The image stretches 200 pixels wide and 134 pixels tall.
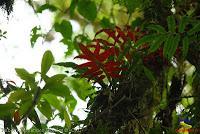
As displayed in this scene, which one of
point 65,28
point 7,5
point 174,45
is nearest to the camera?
point 174,45

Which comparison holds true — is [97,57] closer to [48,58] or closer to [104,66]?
[104,66]

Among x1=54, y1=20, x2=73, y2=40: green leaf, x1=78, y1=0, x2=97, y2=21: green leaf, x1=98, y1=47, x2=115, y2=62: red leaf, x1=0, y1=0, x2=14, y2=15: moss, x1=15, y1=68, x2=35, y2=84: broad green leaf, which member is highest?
x1=78, y1=0, x2=97, y2=21: green leaf

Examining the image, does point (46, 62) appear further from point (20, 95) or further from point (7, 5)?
point (7, 5)

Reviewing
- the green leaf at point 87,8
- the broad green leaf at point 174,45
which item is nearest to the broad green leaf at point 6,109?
the broad green leaf at point 174,45

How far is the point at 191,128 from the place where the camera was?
42.2 inches

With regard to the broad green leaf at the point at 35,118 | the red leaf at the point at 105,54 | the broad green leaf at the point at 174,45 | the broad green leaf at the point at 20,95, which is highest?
the red leaf at the point at 105,54

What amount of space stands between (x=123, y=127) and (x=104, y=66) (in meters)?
0.20

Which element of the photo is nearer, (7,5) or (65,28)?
(7,5)

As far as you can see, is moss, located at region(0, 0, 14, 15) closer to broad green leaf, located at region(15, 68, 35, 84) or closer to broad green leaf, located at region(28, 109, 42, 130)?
broad green leaf, located at region(15, 68, 35, 84)

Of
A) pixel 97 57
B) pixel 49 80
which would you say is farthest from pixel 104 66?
pixel 49 80

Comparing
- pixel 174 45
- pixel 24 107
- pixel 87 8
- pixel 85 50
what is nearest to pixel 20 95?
pixel 24 107

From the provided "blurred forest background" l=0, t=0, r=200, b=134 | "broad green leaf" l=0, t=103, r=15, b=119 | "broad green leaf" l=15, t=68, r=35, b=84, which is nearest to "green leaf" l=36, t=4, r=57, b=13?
"blurred forest background" l=0, t=0, r=200, b=134

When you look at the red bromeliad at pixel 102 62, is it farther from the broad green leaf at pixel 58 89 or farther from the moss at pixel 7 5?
the moss at pixel 7 5

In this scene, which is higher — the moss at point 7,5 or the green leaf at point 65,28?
the green leaf at point 65,28
